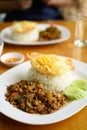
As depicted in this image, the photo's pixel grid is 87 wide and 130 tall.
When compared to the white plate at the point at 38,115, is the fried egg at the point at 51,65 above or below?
above

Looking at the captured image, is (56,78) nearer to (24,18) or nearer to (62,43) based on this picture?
(62,43)

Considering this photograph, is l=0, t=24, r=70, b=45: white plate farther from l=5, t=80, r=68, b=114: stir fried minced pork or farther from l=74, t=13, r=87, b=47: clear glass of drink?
l=5, t=80, r=68, b=114: stir fried minced pork

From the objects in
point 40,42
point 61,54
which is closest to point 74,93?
point 61,54

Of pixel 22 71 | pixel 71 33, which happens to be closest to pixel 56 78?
pixel 22 71

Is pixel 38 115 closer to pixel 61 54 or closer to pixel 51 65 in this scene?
pixel 51 65

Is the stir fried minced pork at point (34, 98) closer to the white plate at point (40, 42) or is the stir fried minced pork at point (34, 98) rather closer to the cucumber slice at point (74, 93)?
the cucumber slice at point (74, 93)

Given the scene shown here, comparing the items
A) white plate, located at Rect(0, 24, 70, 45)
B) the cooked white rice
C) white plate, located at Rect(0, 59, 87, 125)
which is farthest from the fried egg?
white plate, located at Rect(0, 24, 70, 45)

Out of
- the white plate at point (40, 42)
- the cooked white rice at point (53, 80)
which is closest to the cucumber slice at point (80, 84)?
the cooked white rice at point (53, 80)

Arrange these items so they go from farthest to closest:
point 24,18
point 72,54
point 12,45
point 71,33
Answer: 1. point 24,18
2. point 71,33
3. point 12,45
4. point 72,54
